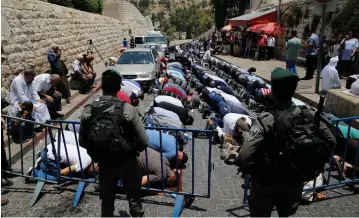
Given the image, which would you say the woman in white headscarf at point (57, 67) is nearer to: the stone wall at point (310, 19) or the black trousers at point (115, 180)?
the black trousers at point (115, 180)

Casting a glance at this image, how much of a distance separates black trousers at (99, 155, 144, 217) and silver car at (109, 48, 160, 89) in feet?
27.4

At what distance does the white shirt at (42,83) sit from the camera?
709cm

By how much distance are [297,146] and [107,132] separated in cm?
152

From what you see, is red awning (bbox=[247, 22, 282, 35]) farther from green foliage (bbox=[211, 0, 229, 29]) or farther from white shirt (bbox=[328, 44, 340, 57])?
green foliage (bbox=[211, 0, 229, 29])

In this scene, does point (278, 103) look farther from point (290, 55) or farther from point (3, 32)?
point (290, 55)

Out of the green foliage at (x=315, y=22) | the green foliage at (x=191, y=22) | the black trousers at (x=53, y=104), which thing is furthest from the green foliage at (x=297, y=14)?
the green foliage at (x=191, y=22)

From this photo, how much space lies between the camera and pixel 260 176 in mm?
2375

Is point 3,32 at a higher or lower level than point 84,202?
higher

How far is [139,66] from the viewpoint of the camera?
11859 millimetres

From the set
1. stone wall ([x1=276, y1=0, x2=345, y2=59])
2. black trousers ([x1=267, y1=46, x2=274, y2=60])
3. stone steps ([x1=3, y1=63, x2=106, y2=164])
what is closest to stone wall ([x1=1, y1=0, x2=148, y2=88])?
stone steps ([x1=3, y1=63, x2=106, y2=164])

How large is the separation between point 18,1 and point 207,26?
6218 cm

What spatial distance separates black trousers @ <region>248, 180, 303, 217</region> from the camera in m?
2.39

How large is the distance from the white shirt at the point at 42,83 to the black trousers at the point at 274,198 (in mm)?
6022

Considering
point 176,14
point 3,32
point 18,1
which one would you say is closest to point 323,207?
point 3,32
